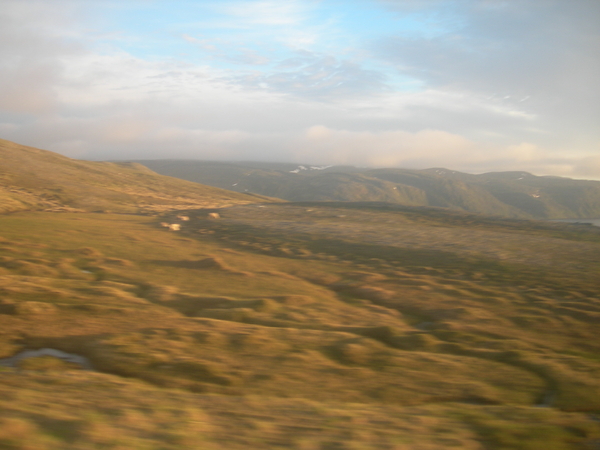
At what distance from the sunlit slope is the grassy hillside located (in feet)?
112

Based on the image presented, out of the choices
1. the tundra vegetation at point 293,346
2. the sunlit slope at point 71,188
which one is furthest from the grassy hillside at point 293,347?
the sunlit slope at point 71,188

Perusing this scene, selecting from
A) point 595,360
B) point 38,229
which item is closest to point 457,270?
point 595,360

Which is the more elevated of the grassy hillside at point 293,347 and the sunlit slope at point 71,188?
the sunlit slope at point 71,188

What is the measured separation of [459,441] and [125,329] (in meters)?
13.2

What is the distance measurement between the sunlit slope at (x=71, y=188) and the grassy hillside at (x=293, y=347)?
34.1 m

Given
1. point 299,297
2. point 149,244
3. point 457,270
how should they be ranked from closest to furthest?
1. point 299,297
2. point 457,270
3. point 149,244

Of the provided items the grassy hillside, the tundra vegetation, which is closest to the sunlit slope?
the tundra vegetation

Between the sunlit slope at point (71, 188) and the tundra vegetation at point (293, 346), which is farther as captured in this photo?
the sunlit slope at point (71, 188)

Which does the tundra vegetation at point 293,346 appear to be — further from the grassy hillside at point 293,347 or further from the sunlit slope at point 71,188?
the sunlit slope at point 71,188

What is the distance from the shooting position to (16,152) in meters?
117

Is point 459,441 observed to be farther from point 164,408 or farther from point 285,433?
point 164,408

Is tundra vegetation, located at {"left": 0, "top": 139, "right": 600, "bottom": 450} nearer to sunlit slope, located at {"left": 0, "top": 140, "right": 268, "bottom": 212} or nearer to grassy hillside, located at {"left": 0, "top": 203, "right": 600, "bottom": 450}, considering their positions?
grassy hillside, located at {"left": 0, "top": 203, "right": 600, "bottom": 450}

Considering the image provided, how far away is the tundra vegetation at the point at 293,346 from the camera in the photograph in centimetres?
977

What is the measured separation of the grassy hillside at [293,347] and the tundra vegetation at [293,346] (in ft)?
0.23
